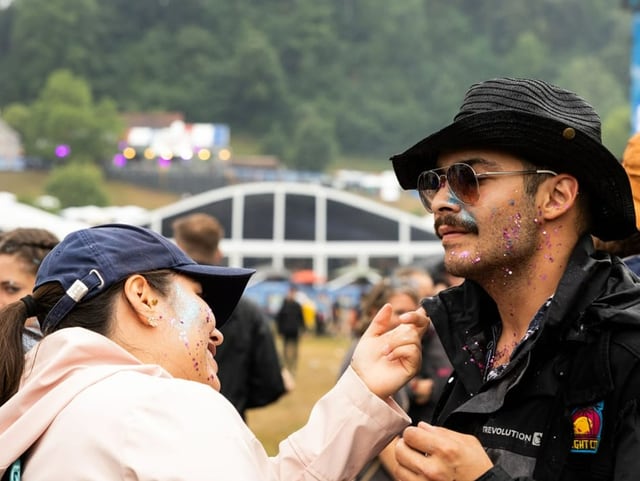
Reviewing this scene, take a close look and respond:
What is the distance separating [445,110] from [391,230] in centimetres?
5951

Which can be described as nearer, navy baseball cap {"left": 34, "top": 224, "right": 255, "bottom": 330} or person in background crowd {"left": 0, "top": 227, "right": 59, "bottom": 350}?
navy baseball cap {"left": 34, "top": 224, "right": 255, "bottom": 330}

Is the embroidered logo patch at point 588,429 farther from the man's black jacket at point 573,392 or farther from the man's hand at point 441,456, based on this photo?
the man's hand at point 441,456

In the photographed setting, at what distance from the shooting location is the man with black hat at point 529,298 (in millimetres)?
2285

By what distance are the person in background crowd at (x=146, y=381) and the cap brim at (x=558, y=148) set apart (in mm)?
479

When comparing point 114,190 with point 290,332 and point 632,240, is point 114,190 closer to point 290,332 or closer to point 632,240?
point 290,332

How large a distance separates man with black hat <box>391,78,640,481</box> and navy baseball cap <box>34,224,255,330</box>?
0.63 meters

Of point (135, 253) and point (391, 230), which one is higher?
point (135, 253)

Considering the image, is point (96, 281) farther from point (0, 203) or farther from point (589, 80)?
point (589, 80)

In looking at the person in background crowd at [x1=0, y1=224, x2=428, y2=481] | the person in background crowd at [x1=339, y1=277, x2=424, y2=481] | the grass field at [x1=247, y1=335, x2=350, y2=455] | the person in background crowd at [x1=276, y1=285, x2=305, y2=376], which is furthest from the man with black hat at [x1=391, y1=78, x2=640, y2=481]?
the person in background crowd at [x1=276, y1=285, x2=305, y2=376]

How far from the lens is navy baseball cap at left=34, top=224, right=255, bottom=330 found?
2.49m

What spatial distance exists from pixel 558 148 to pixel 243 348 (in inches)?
153

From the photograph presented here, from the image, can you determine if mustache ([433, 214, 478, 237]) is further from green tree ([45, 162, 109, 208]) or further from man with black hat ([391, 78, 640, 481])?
green tree ([45, 162, 109, 208])

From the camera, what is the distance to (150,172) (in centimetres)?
9200

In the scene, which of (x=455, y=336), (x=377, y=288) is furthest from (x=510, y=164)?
(x=377, y=288)
